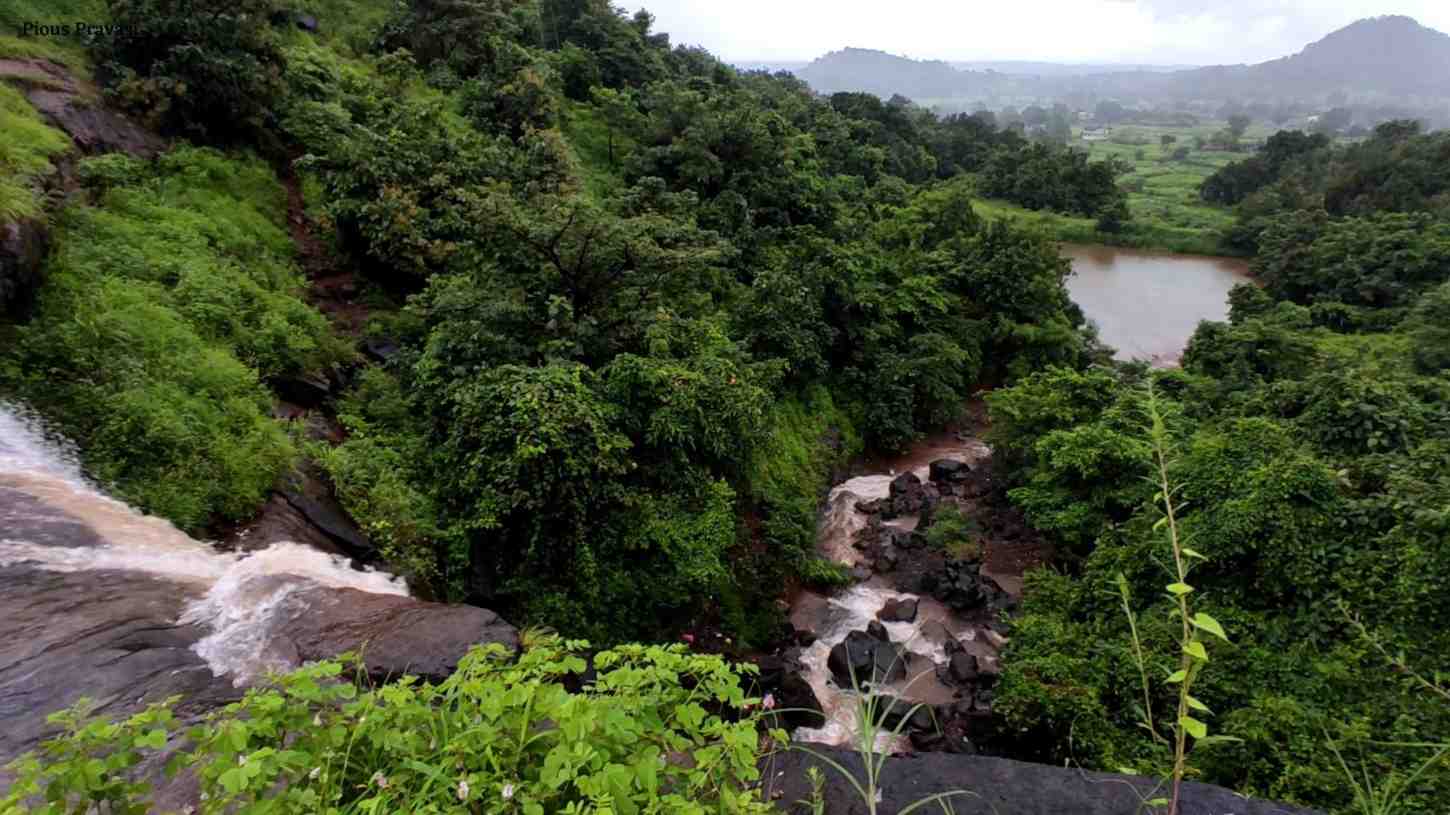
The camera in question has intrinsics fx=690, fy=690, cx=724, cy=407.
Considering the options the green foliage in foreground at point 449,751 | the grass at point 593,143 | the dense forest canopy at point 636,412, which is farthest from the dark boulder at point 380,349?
the green foliage in foreground at point 449,751

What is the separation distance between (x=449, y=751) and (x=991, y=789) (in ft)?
9.56

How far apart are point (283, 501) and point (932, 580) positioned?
10.5 m

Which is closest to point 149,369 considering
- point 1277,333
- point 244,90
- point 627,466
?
point 627,466

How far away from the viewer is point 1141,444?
36.6ft

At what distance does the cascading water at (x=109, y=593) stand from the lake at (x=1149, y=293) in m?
25.6

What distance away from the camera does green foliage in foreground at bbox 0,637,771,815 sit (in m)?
2.41

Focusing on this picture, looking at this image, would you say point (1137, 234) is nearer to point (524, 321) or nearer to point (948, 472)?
point (948, 472)

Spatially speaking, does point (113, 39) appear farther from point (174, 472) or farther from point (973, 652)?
point (973, 652)

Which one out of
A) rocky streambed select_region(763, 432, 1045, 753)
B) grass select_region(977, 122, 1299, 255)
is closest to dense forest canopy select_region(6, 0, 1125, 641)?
rocky streambed select_region(763, 432, 1045, 753)

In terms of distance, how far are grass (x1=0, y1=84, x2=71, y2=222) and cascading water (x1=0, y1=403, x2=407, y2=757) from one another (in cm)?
273

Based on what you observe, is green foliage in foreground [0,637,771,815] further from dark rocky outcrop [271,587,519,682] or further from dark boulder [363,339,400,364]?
dark boulder [363,339,400,364]

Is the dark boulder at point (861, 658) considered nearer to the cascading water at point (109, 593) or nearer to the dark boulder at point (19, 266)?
the cascading water at point (109, 593)

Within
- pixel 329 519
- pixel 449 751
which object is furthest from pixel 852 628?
pixel 449 751

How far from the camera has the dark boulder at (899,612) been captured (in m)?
12.4
